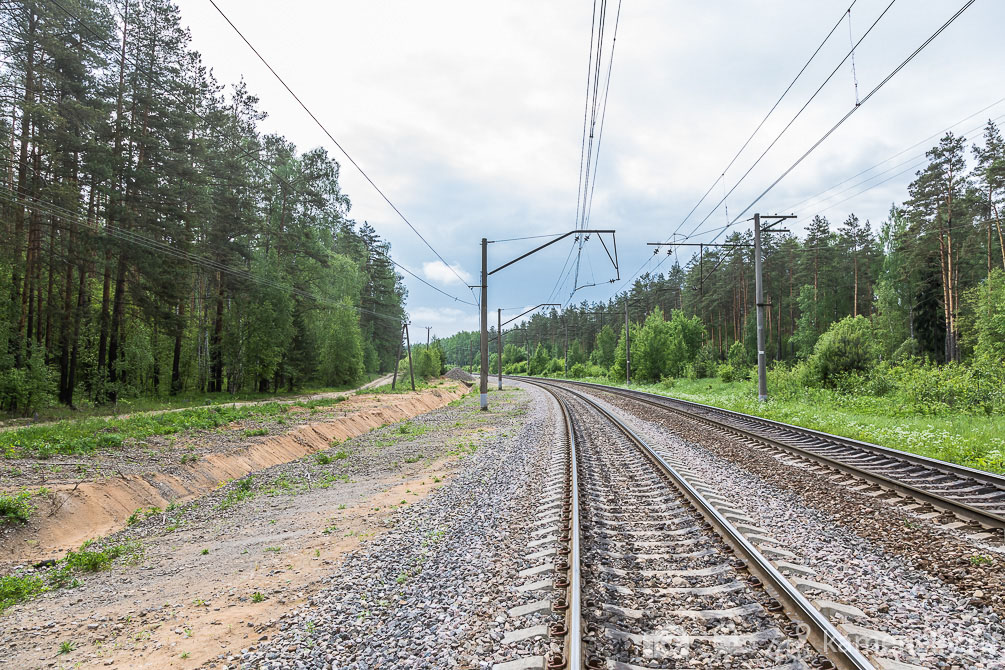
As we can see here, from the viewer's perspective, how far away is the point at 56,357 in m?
22.2

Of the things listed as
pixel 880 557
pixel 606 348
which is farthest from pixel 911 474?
pixel 606 348

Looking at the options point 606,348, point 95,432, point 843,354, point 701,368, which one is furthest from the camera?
point 606,348

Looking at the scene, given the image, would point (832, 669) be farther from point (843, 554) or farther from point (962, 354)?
point (962, 354)

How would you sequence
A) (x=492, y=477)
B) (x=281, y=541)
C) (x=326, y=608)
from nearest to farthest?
(x=326, y=608) < (x=281, y=541) < (x=492, y=477)

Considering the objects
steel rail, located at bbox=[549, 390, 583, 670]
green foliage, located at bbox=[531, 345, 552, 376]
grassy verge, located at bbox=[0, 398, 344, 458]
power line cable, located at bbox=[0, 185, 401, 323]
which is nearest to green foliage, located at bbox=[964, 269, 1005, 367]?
steel rail, located at bbox=[549, 390, 583, 670]

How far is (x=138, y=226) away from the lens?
21406mm

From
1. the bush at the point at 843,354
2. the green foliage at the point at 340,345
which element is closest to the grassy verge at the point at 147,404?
the green foliage at the point at 340,345

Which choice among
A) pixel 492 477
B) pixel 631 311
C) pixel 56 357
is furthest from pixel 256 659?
pixel 631 311

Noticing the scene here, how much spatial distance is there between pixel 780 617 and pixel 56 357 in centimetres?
2858

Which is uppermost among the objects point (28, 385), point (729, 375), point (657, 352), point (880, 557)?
point (657, 352)

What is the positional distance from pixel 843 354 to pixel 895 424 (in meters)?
9.83

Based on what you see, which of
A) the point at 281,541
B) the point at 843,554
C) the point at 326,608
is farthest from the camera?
the point at 281,541

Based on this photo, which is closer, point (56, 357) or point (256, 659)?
point (256, 659)

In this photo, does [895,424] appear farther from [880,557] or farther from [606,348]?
[606,348]
